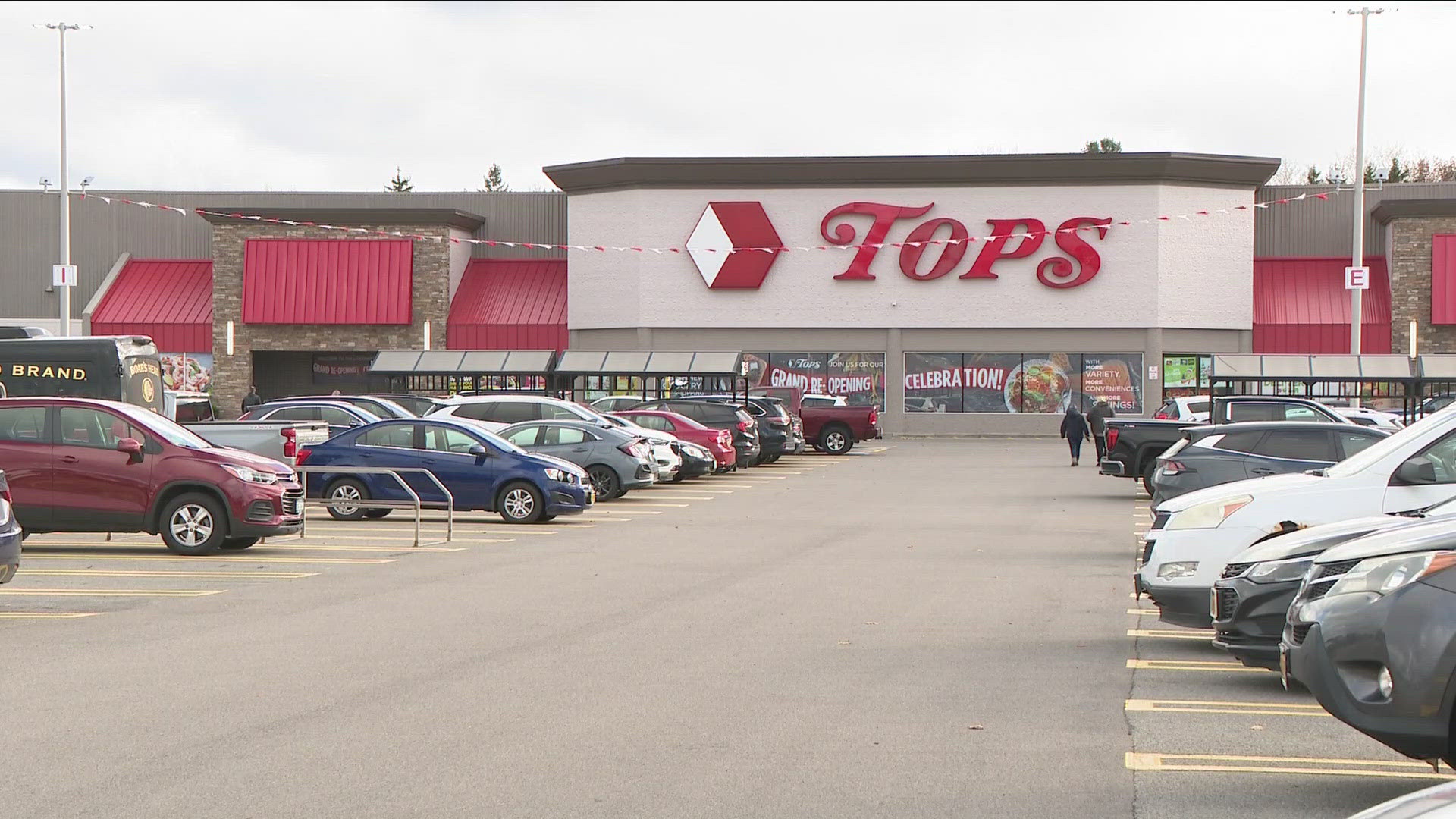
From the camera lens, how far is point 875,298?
4881 centimetres

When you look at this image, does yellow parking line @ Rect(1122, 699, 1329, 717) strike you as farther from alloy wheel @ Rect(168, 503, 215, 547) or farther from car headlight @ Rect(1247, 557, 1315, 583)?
alloy wheel @ Rect(168, 503, 215, 547)

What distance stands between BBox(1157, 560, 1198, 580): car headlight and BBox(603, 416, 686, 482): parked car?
53.2ft

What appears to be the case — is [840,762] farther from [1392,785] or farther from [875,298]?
[875,298]

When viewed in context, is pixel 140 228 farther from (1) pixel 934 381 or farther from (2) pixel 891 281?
(1) pixel 934 381

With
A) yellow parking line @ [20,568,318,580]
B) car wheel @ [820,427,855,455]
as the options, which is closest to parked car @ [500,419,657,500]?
yellow parking line @ [20,568,318,580]

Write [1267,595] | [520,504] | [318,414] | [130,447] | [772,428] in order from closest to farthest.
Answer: [1267,595]
[130,447]
[520,504]
[318,414]
[772,428]

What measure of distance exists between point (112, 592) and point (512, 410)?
14663mm

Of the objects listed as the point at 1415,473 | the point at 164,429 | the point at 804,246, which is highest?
the point at 804,246

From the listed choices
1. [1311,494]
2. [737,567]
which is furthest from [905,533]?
[1311,494]

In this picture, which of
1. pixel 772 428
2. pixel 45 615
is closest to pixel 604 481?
pixel 772 428

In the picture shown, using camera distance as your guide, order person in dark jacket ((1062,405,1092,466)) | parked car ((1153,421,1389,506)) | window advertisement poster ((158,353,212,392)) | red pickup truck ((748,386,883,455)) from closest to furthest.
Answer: parked car ((1153,421,1389,506))
person in dark jacket ((1062,405,1092,466))
red pickup truck ((748,386,883,455))
window advertisement poster ((158,353,212,392))

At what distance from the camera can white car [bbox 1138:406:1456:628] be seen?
417 inches

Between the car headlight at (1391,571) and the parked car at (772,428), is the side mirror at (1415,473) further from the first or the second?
the parked car at (772,428)

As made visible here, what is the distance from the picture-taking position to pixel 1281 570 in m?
8.66
